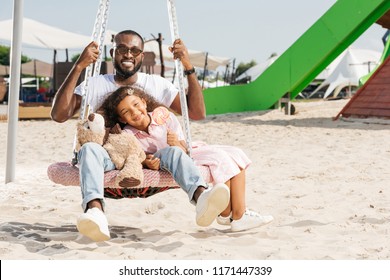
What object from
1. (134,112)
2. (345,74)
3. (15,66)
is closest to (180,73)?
(134,112)

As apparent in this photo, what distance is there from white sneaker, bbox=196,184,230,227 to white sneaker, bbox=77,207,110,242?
0.45m

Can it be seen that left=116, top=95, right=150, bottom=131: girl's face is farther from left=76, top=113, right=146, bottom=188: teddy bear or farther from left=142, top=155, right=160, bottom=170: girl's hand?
left=142, top=155, right=160, bottom=170: girl's hand

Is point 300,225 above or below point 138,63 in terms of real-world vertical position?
below

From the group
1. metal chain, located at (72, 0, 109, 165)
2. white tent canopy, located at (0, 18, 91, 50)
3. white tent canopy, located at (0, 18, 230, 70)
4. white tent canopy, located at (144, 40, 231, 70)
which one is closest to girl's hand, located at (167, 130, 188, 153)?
metal chain, located at (72, 0, 109, 165)

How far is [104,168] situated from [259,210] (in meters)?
1.62

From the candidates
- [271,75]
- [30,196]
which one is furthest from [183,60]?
[271,75]

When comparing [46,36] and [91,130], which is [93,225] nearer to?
[91,130]

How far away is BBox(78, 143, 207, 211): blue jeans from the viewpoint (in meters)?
3.02

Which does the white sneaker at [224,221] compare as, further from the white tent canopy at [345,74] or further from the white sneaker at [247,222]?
the white tent canopy at [345,74]

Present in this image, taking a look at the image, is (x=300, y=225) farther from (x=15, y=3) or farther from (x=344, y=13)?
(x=344, y=13)

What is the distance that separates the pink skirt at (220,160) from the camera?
321 centimetres

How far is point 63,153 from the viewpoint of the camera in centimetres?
808

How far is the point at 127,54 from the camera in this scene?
11.1 feet

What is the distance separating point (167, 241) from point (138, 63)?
38.0 inches
